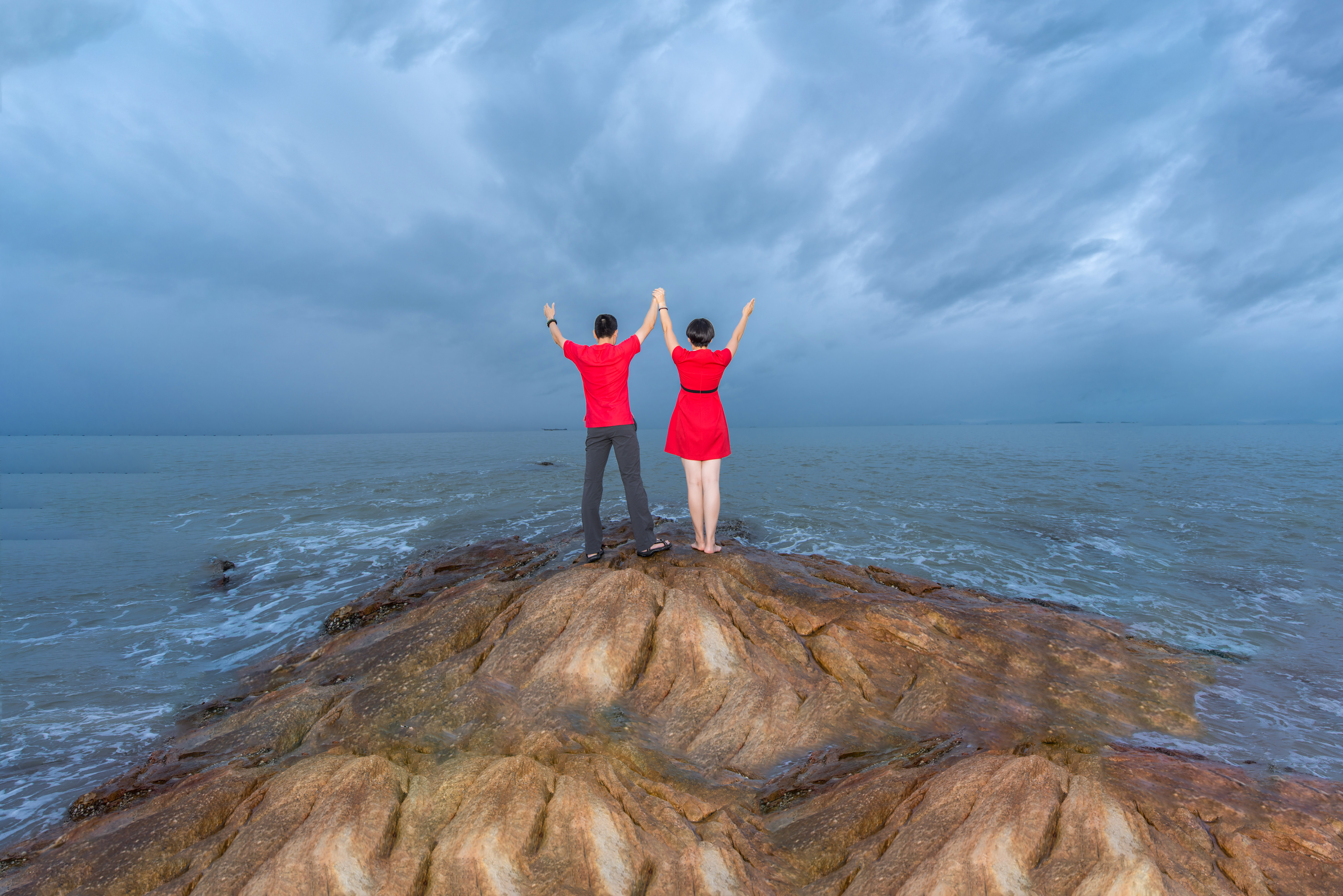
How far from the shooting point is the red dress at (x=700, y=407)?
6.57 meters

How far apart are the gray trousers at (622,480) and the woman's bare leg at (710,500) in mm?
802

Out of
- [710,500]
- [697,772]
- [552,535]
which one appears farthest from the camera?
[552,535]

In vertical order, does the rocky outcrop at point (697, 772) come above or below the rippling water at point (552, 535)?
above

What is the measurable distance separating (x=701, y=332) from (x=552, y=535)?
9009 mm

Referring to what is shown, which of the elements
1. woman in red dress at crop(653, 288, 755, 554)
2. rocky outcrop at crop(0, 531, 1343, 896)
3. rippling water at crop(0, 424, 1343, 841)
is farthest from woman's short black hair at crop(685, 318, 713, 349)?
rippling water at crop(0, 424, 1343, 841)

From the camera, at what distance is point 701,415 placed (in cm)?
→ 677

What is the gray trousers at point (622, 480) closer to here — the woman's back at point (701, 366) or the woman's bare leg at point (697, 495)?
A: the woman's bare leg at point (697, 495)

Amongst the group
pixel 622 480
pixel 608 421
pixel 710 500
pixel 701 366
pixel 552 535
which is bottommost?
pixel 552 535

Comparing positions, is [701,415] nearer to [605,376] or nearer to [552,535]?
[605,376]

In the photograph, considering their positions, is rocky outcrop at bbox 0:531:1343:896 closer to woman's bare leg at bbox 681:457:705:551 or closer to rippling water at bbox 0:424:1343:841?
woman's bare leg at bbox 681:457:705:551

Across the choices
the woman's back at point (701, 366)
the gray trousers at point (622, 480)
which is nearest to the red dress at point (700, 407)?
the woman's back at point (701, 366)

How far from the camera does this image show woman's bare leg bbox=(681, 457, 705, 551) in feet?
22.8

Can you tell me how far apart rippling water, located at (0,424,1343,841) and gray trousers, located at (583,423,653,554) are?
5.27 m

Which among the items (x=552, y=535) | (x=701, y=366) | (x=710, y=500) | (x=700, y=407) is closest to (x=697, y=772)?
(x=710, y=500)
